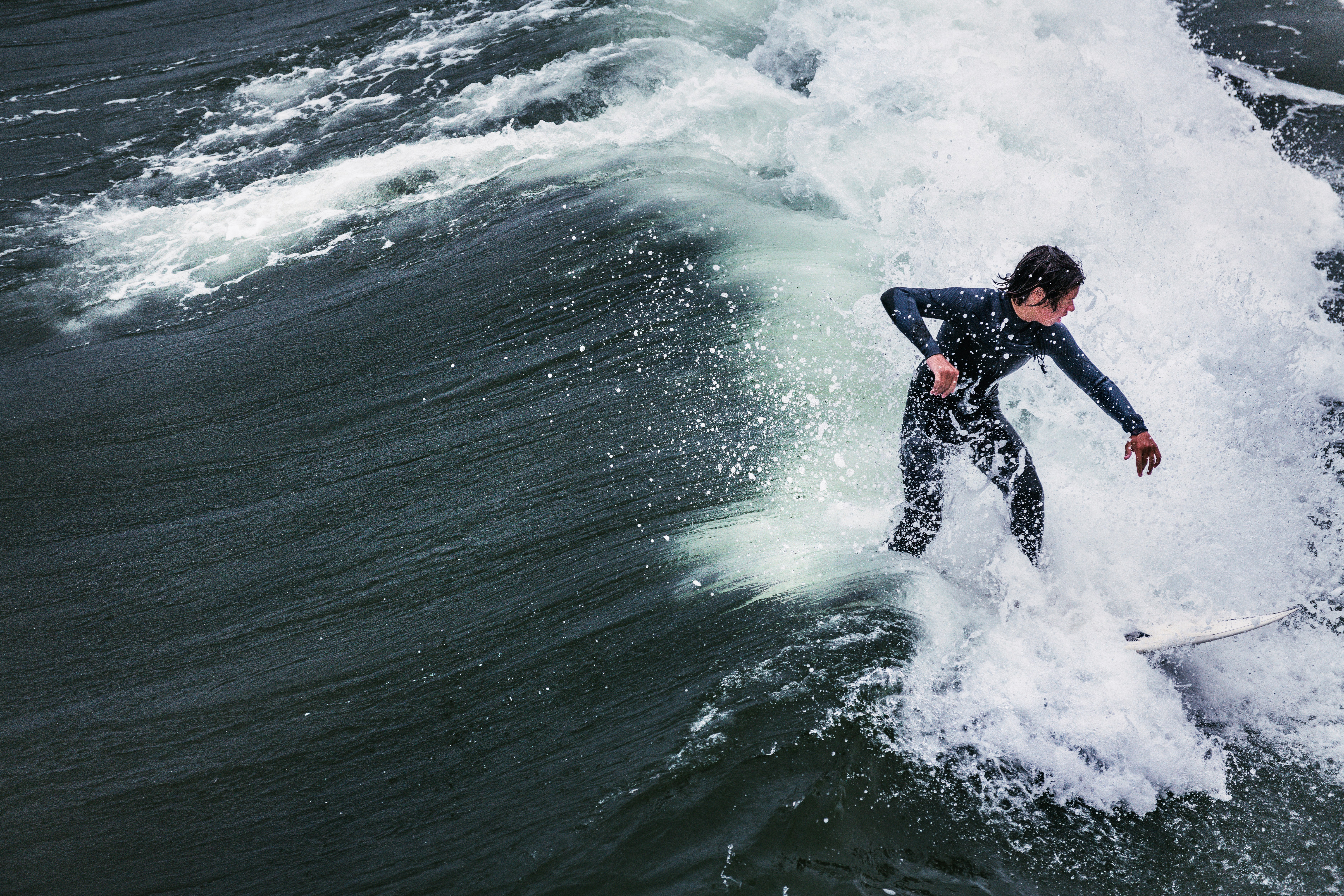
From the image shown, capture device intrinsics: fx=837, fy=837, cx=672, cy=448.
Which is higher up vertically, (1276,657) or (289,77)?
(289,77)

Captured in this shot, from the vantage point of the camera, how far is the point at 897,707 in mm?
3438

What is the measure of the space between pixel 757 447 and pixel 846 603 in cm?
129

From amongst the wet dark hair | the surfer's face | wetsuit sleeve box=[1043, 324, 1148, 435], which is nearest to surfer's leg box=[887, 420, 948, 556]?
wetsuit sleeve box=[1043, 324, 1148, 435]

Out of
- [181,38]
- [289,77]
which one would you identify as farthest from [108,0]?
[289,77]

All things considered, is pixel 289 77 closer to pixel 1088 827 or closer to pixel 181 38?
pixel 181 38

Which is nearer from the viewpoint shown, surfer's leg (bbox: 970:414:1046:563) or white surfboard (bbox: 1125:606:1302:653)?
white surfboard (bbox: 1125:606:1302:653)

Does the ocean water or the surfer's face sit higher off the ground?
the surfer's face

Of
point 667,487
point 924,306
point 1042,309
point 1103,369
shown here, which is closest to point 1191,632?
point 1042,309

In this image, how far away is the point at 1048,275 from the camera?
10.1 ft

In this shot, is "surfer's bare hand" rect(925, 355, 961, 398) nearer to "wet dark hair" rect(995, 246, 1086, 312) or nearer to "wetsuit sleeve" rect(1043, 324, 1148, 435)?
"wet dark hair" rect(995, 246, 1086, 312)

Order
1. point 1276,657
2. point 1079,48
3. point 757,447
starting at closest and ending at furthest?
point 1276,657, point 757,447, point 1079,48

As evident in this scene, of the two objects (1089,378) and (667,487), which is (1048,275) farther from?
(667,487)

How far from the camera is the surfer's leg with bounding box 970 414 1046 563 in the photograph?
373 centimetres

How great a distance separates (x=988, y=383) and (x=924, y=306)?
46 cm
